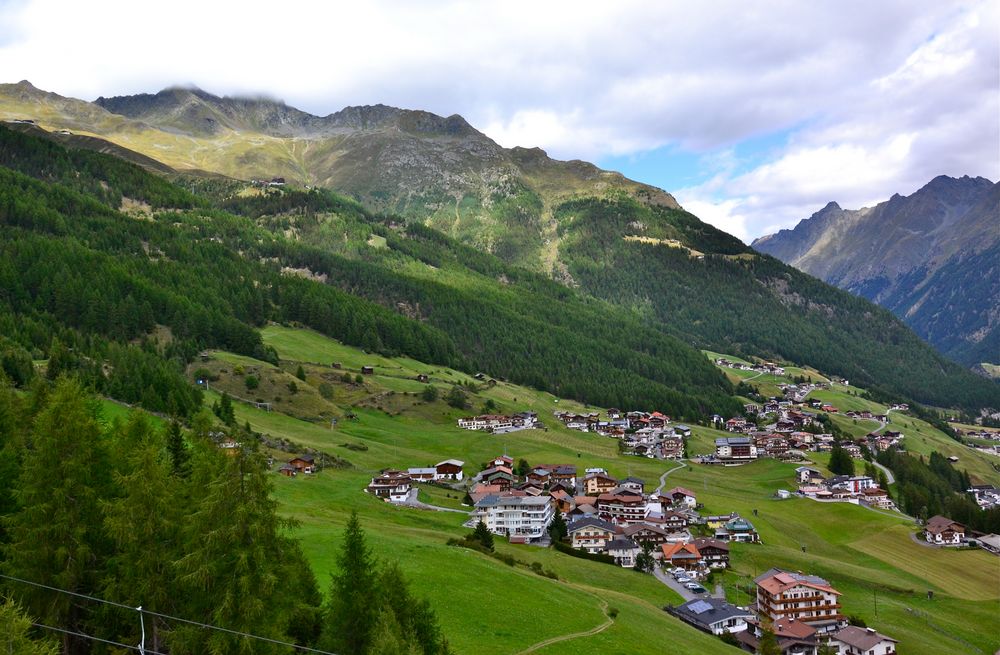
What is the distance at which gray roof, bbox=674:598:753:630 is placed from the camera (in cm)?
7344

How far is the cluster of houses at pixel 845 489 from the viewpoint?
464 feet

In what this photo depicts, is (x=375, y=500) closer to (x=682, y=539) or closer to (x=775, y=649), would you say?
(x=682, y=539)

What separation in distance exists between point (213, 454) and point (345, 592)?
33.7ft

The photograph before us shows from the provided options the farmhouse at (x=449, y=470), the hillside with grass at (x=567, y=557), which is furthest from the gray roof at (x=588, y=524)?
the farmhouse at (x=449, y=470)

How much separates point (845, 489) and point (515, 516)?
256 ft

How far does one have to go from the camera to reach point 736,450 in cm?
18050

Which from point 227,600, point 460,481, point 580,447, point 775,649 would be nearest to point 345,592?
point 227,600

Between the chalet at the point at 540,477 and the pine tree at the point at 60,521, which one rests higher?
the pine tree at the point at 60,521

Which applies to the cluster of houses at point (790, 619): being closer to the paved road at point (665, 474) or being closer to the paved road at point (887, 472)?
the paved road at point (665, 474)

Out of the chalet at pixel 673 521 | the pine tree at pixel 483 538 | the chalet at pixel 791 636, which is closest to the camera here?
the chalet at pixel 791 636

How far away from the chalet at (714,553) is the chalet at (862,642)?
24.4 meters

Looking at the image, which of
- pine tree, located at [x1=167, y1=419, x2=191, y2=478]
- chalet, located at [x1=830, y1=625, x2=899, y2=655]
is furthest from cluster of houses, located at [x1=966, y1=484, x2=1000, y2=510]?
pine tree, located at [x1=167, y1=419, x2=191, y2=478]

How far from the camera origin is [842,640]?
2923 inches

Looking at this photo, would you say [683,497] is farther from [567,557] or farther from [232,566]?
[232,566]
